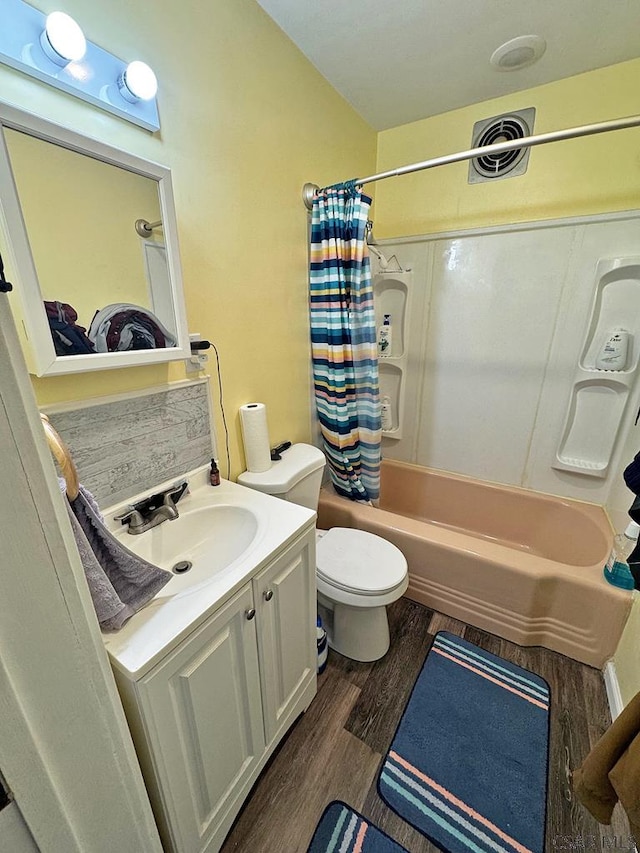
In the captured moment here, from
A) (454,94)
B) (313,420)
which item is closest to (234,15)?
(454,94)

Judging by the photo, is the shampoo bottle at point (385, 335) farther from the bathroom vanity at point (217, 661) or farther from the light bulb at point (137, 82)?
the light bulb at point (137, 82)

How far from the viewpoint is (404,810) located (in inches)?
41.8

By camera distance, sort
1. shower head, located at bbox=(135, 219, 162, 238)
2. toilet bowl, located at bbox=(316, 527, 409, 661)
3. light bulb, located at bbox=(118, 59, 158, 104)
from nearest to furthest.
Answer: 1. light bulb, located at bbox=(118, 59, 158, 104)
2. shower head, located at bbox=(135, 219, 162, 238)
3. toilet bowl, located at bbox=(316, 527, 409, 661)

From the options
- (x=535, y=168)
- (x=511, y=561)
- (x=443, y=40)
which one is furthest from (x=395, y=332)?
(x=511, y=561)

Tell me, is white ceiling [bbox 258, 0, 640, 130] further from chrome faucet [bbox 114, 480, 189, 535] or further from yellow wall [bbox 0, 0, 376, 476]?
chrome faucet [bbox 114, 480, 189, 535]

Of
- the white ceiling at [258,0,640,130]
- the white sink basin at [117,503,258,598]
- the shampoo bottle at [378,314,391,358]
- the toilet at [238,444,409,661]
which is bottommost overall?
the toilet at [238,444,409,661]

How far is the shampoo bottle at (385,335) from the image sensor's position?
2314 mm

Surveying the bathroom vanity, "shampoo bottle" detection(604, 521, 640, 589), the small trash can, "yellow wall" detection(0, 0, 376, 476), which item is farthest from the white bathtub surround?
the bathroom vanity

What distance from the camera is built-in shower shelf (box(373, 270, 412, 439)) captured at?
2225 millimetres

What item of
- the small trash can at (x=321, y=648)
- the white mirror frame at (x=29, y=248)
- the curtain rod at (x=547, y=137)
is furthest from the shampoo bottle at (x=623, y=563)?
the white mirror frame at (x=29, y=248)

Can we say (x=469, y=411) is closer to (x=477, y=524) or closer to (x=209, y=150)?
(x=477, y=524)

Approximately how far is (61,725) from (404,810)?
122cm

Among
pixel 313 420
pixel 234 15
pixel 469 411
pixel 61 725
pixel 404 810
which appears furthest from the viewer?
pixel 469 411

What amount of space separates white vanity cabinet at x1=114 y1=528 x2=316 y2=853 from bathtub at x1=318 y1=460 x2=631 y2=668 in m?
0.76
